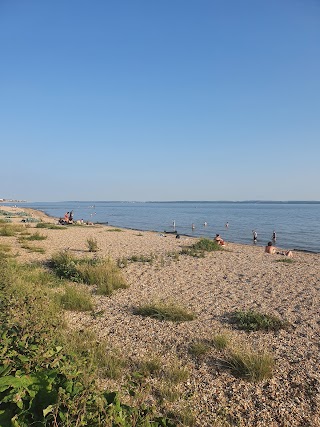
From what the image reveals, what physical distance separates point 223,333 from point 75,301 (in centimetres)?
350

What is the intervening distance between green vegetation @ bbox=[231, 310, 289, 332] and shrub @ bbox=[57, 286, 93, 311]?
3.40 meters

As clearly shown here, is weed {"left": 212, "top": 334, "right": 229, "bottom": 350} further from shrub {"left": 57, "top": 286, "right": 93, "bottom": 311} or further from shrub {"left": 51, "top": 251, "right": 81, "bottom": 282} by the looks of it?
shrub {"left": 51, "top": 251, "right": 81, "bottom": 282}

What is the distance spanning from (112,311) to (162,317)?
1.26 metres

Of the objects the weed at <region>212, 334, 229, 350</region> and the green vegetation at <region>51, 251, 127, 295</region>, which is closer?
the weed at <region>212, 334, 229, 350</region>

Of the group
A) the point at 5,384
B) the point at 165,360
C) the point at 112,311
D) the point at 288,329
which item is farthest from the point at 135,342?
the point at 5,384

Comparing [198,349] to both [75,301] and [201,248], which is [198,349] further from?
[201,248]

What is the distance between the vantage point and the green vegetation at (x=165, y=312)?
22.2ft

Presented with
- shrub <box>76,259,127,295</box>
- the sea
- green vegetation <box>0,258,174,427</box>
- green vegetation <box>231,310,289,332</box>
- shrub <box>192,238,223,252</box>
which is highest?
green vegetation <box>0,258,174,427</box>

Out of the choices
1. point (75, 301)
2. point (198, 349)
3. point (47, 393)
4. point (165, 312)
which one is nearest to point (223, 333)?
point (198, 349)

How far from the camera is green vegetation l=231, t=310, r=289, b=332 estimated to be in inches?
250

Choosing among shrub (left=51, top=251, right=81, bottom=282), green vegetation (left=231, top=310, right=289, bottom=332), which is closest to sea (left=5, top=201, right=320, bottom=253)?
green vegetation (left=231, top=310, right=289, bottom=332)

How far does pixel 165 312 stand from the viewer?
6.84 metres

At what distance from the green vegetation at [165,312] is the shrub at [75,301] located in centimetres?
115

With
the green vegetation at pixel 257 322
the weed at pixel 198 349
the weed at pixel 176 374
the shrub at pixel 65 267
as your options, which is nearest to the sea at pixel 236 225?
the green vegetation at pixel 257 322
